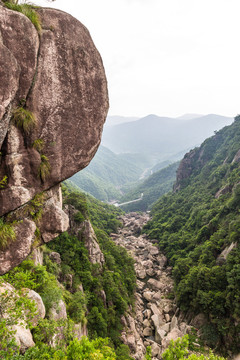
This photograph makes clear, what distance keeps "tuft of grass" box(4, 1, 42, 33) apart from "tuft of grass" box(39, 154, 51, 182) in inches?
208

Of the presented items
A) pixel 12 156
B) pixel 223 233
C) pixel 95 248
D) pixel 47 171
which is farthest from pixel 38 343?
pixel 223 233

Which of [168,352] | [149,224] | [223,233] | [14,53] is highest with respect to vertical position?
[14,53]

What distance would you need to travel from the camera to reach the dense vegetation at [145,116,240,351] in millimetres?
23016

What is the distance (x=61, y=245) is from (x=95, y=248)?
6436 mm

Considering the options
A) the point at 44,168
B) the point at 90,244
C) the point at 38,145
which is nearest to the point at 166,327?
the point at 90,244

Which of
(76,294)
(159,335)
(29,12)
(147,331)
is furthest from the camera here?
(147,331)

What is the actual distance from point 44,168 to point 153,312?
3152cm

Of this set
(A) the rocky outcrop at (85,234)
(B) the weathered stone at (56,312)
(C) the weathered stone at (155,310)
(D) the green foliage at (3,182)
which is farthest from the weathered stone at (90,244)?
(D) the green foliage at (3,182)

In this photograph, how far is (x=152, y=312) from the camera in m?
28.8

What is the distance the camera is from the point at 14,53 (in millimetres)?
6645

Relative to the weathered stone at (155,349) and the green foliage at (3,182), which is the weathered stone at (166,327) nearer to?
the weathered stone at (155,349)

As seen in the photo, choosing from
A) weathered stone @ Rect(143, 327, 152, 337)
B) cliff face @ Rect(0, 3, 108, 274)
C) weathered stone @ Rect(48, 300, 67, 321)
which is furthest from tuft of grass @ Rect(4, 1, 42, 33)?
weathered stone @ Rect(143, 327, 152, 337)

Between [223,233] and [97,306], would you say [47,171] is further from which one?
[223,233]

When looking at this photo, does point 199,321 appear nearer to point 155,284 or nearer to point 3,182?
point 155,284
